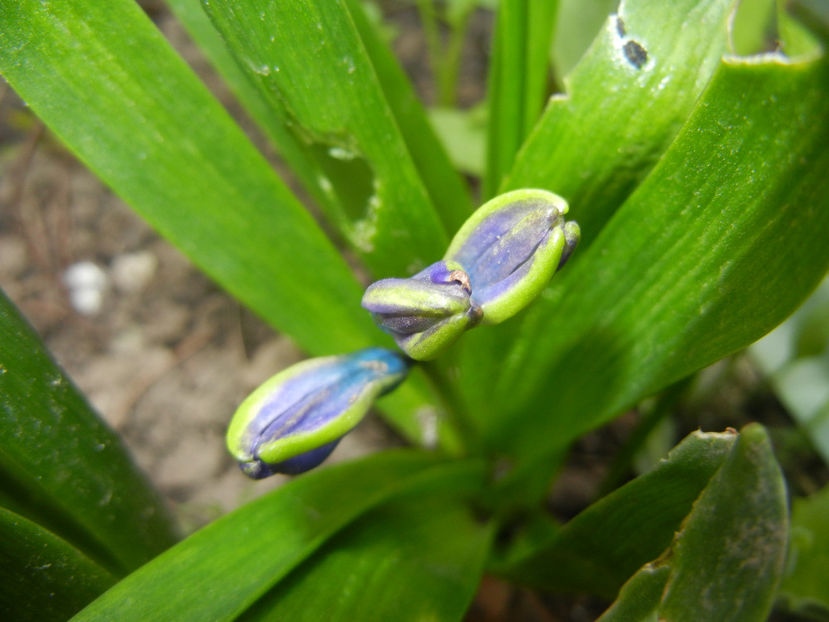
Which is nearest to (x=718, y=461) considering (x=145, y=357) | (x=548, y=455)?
(x=548, y=455)

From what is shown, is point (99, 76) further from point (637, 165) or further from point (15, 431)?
point (637, 165)

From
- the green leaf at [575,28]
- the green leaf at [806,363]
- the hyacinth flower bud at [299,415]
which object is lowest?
the green leaf at [806,363]

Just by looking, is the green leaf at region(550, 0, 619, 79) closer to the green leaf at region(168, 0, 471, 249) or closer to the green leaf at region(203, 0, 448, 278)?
the green leaf at region(168, 0, 471, 249)

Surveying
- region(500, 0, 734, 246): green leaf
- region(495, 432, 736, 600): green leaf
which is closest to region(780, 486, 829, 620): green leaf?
region(495, 432, 736, 600): green leaf

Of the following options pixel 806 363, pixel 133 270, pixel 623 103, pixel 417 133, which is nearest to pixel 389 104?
pixel 417 133

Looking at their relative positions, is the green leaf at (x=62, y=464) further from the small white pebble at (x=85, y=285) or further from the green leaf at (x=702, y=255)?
the small white pebble at (x=85, y=285)

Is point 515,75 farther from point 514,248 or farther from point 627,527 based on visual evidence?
point 627,527

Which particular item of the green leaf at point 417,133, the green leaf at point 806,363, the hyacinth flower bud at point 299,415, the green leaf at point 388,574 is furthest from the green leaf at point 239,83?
the green leaf at point 806,363
